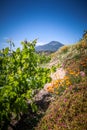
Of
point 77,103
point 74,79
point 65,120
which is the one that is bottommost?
point 65,120

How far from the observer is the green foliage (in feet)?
20.0

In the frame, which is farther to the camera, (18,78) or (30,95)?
(30,95)

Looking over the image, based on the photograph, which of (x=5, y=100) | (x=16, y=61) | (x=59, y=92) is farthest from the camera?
(x=59, y=92)

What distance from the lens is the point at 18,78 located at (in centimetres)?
642

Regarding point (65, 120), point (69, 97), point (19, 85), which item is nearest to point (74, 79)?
point (69, 97)

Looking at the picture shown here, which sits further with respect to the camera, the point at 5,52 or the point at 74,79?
the point at 74,79

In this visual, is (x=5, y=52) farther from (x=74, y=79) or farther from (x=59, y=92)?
(x=74, y=79)

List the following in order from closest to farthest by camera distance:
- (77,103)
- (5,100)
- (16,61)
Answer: (5,100), (77,103), (16,61)

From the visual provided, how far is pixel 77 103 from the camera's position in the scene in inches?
274

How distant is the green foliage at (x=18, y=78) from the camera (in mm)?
6086

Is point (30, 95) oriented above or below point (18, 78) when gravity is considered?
below

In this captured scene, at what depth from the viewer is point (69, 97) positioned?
7691 mm

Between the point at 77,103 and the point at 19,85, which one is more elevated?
the point at 19,85

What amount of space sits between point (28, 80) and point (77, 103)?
224 centimetres
